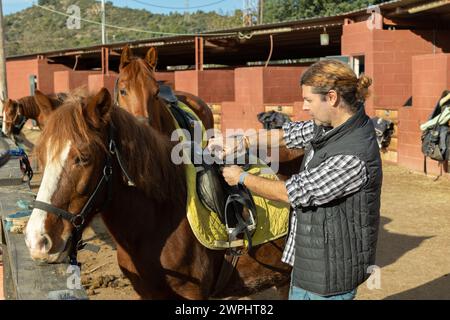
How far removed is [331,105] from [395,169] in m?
9.84

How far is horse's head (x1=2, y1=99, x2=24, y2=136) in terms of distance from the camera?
949 centimetres

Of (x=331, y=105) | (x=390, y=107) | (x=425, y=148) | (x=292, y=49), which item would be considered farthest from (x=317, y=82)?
(x=292, y=49)

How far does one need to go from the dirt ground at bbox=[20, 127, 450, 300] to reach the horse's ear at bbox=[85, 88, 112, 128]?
6.87 feet

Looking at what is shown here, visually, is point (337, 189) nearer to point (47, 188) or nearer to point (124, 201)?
point (124, 201)

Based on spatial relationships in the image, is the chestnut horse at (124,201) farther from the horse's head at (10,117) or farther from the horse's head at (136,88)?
the horse's head at (10,117)

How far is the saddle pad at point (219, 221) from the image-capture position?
2.88 metres

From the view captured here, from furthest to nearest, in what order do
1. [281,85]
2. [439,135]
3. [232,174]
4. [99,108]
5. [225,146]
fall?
[281,85] → [439,135] → [225,146] → [232,174] → [99,108]

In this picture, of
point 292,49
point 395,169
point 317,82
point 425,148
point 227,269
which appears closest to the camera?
point 317,82

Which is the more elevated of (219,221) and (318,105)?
(318,105)

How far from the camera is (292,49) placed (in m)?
21.7

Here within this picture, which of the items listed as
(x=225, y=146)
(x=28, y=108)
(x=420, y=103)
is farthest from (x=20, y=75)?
(x=225, y=146)

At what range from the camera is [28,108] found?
904 cm

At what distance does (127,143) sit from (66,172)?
1.31ft
